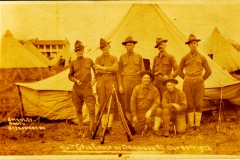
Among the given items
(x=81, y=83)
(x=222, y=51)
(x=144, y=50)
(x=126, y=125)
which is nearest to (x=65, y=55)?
(x=81, y=83)

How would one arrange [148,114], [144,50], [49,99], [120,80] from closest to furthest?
1. [148,114]
2. [120,80]
3. [144,50]
4. [49,99]

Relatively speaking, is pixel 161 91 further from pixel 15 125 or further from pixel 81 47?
pixel 15 125

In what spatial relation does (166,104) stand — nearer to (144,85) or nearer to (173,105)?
(173,105)

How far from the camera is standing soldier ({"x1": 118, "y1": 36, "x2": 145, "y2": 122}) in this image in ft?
16.1

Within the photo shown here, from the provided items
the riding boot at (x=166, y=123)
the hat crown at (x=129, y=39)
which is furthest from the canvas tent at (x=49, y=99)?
the riding boot at (x=166, y=123)

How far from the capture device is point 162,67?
4.91 metres

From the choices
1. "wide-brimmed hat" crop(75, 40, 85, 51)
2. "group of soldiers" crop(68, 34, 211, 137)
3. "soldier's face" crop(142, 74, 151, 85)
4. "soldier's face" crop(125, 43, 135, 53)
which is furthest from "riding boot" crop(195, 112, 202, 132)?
"wide-brimmed hat" crop(75, 40, 85, 51)

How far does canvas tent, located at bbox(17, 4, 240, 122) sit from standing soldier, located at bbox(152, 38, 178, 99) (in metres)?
0.14

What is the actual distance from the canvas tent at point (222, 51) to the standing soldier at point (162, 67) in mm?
654

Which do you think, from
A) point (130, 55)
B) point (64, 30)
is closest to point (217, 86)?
point (130, 55)

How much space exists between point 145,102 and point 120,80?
0.51m

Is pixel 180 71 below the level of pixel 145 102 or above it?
above

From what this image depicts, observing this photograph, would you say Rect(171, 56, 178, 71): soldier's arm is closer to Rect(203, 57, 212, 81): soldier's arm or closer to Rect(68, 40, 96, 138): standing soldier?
Rect(203, 57, 212, 81): soldier's arm

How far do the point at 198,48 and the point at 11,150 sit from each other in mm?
3350
